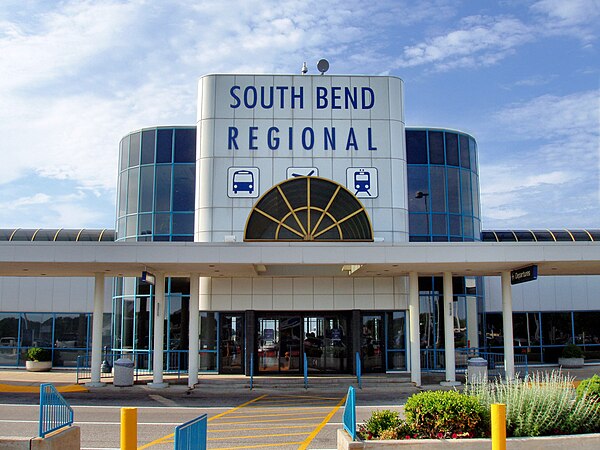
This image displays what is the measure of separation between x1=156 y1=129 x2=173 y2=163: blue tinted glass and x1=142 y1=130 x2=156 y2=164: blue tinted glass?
0.26 m

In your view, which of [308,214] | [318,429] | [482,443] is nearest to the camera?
[482,443]

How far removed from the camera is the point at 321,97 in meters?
26.9

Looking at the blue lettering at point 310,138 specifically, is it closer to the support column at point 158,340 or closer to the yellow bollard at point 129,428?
the support column at point 158,340

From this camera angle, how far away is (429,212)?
29.2 metres

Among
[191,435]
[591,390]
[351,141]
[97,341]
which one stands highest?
[351,141]

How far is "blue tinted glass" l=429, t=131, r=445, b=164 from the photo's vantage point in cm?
2958

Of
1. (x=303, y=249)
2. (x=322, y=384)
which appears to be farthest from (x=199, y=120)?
(x=322, y=384)

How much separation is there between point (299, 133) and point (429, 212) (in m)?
6.88

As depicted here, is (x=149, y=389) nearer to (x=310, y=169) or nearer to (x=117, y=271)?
(x=117, y=271)

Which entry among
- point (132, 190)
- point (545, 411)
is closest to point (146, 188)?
point (132, 190)

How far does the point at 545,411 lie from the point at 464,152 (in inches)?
787

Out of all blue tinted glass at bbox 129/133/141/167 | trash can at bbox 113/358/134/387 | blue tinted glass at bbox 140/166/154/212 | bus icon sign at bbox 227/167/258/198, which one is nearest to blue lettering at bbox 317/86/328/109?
bus icon sign at bbox 227/167/258/198

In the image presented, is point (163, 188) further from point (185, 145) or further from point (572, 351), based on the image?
point (572, 351)

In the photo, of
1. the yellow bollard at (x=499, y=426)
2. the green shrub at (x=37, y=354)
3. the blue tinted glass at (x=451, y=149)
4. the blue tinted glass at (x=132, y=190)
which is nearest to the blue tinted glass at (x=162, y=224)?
the blue tinted glass at (x=132, y=190)
